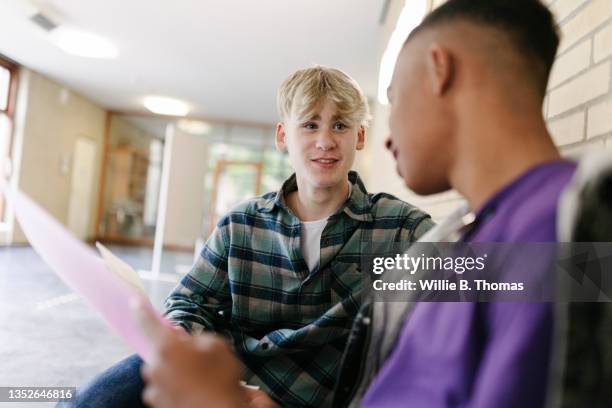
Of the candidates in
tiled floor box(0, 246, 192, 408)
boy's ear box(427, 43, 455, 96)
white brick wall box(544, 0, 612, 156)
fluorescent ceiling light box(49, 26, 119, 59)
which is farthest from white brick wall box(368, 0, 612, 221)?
fluorescent ceiling light box(49, 26, 119, 59)

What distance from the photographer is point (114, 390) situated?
1051mm

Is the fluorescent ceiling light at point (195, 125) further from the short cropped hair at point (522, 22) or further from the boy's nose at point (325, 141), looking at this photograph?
the short cropped hair at point (522, 22)

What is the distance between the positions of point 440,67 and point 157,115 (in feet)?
36.9

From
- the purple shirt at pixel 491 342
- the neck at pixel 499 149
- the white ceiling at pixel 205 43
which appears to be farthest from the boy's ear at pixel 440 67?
the white ceiling at pixel 205 43

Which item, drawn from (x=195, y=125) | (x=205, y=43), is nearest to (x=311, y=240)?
(x=205, y=43)

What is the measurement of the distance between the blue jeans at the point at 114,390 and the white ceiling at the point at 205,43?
441 centimetres

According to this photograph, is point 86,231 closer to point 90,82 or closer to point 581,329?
point 90,82

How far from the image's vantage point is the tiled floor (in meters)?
2.58

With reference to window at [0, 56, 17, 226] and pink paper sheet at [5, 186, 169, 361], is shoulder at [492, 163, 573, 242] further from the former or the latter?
window at [0, 56, 17, 226]

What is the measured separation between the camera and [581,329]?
15.4 inches

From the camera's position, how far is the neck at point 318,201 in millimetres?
1423

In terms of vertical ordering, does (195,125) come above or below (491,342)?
above

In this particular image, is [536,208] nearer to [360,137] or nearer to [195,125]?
[360,137]

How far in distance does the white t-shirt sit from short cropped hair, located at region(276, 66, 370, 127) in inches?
13.0
